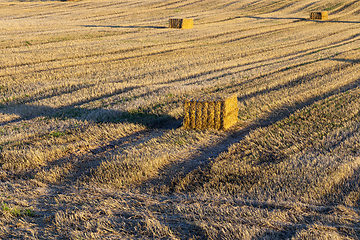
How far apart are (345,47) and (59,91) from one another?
46.5 ft

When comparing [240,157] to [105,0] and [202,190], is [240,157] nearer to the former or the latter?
[202,190]

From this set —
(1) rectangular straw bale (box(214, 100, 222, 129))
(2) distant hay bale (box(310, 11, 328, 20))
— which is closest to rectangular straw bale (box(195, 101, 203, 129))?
(1) rectangular straw bale (box(214, 100, 222, 129))

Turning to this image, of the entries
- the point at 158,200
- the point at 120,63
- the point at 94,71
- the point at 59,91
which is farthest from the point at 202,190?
the point at 120,63

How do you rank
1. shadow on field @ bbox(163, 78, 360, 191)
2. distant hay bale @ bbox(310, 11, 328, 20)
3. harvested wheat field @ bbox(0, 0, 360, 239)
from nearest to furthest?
harvested wheat field @ bbox(0, 0, 360, 239), shadow on field @ bbox(163, 78, 360, 191), distant hay bale @ bbox(310, 11, 328, 20)

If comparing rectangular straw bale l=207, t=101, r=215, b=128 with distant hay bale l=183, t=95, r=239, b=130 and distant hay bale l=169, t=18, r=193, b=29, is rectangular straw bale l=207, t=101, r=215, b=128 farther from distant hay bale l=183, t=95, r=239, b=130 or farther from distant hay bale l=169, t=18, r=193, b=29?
distant hay bale l=169, t=18, r=193, b=29

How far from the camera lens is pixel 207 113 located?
28.6ft

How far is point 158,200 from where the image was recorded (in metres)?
5.64

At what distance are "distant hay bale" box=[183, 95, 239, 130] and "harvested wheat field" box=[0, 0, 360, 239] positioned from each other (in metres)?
0.20

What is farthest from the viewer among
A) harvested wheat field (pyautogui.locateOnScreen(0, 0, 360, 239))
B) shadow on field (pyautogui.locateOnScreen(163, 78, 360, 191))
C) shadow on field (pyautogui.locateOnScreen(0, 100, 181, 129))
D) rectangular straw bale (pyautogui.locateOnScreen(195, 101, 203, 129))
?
shadow on field (pyautogui.locateOnScreen(0, 100, 181, 129))

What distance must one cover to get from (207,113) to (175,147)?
4.59 feet

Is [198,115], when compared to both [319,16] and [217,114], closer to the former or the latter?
[217,114]

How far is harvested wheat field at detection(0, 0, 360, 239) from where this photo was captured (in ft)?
16.4

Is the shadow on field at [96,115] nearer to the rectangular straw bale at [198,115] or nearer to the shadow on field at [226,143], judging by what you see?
the rectangular straw bale at [198,115]

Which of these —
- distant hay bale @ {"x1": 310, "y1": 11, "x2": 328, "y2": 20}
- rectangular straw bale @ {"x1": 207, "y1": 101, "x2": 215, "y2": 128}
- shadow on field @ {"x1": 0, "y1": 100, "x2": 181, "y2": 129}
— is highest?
rectangular straw bale @ {"x1": 207, "y1": 101, "x2": 215, "y2": 128}
